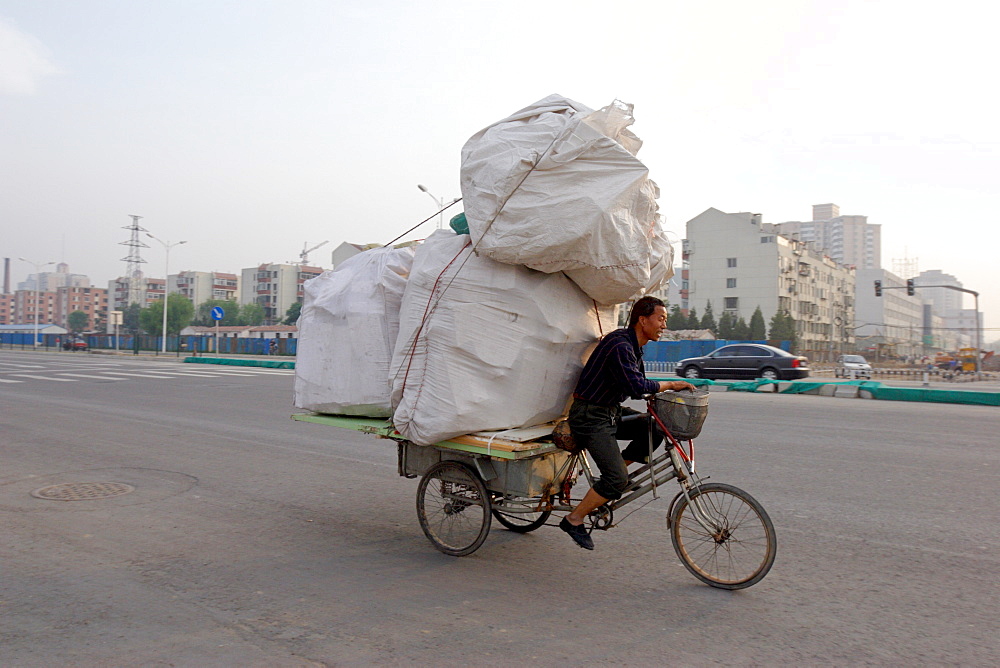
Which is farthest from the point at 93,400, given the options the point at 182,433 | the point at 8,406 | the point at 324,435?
the point at 324,435

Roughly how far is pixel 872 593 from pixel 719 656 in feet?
4.34

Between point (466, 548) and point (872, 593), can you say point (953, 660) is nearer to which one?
point (872, 593)

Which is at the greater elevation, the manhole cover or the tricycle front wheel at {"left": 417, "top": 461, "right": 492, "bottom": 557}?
the tricycle front wheel at {"left": 417, "top": 461, "right": 492, "bottom": 557}

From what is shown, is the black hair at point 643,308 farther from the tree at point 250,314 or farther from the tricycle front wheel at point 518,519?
the tree at point 250,314

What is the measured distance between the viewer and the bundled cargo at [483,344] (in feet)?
13.7

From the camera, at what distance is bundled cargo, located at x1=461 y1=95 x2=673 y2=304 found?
3.83 m

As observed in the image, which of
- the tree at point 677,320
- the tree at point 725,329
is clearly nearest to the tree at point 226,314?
the tree at point 677,320

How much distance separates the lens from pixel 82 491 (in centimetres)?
632

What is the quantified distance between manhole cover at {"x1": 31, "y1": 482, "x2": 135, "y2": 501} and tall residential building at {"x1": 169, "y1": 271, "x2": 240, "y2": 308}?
497 feet

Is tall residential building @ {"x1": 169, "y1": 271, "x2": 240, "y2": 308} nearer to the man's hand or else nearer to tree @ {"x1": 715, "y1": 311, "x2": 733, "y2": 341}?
tree @ {"x1": 715, "y1": 311, "x2": 733, "y2": 341}

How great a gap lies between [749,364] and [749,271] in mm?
60398

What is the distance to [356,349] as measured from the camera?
4762 millimetres

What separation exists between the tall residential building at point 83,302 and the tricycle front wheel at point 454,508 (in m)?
183

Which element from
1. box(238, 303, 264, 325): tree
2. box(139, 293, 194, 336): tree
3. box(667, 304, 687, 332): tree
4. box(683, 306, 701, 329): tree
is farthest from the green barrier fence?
box(238, 303, 264, 325): tree
